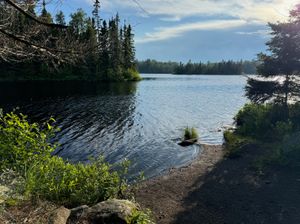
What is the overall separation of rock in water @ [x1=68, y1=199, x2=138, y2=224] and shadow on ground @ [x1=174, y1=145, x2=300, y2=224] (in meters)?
3.13

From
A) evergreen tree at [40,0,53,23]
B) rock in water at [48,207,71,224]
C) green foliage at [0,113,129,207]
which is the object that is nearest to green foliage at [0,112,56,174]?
green foliage at [0,113,129,207]

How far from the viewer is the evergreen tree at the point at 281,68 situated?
63.2 feet

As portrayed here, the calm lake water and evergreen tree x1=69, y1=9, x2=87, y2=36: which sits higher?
evergreen tree x1=69, y1=9, x2=87, y2=36

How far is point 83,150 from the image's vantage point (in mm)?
17750

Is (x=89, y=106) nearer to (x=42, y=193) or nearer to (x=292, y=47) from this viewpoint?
(x=292, y=47)

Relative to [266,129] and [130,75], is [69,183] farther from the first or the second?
[130,75]

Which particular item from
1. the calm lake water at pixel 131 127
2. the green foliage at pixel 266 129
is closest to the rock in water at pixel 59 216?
the calm lake water at pixel 131 127

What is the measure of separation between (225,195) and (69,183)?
622 cm

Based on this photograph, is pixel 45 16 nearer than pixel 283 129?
Yes

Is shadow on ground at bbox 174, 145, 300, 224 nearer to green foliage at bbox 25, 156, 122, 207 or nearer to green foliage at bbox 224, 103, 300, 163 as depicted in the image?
green foliage at bbox 224, 103, 300, 163

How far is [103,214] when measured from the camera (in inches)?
253

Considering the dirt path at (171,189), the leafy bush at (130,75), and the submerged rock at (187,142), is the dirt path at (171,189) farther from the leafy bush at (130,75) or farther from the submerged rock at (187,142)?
the leafy bush at (130,75)

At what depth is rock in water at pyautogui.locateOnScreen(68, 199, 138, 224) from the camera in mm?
6199

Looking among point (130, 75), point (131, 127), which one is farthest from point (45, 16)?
point (130, 75)
